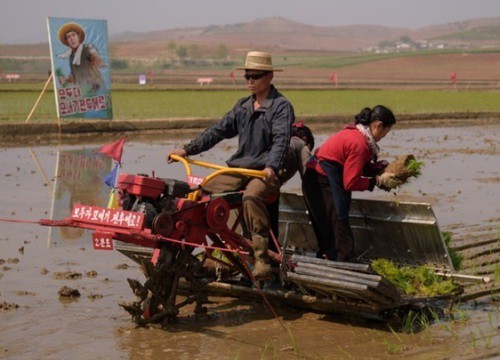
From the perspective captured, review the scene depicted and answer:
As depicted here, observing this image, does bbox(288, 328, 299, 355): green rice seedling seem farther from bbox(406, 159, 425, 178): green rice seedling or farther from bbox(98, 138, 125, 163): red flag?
bbox(98, 138, 125, 163): red flag

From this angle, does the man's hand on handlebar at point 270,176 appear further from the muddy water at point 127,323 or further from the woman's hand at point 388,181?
the muddy water at point 127,323

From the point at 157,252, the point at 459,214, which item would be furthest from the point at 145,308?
the point at 459,214

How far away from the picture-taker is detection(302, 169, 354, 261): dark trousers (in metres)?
7.59

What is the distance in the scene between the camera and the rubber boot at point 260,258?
720 centimetres

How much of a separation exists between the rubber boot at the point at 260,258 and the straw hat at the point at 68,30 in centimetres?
1396

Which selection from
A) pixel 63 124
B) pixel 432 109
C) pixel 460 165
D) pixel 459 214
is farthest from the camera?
pixel 432 109

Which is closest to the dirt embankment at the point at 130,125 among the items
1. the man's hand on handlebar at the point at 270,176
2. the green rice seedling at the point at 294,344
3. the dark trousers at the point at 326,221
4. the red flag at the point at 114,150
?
the red flag at the point at 114,150

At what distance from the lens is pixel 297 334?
6996mm

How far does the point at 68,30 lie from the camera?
804 inches

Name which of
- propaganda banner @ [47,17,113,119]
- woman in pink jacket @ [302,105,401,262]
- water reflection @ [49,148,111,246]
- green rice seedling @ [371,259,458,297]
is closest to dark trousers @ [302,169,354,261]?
woman in pink jacket @ [302,105,401,262]

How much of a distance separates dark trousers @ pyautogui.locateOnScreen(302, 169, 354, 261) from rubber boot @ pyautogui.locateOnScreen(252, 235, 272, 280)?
2.15 feet

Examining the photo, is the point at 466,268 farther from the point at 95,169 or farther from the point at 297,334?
the point at 95,169

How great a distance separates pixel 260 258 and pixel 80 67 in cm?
1412

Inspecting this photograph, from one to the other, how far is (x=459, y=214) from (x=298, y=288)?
15.9 ft
